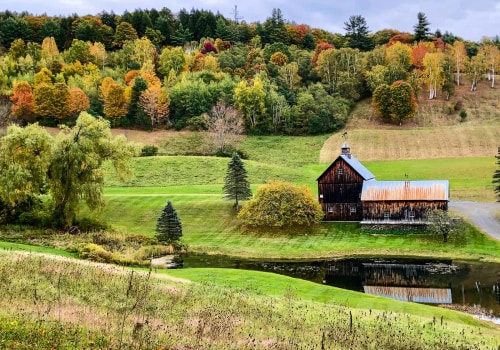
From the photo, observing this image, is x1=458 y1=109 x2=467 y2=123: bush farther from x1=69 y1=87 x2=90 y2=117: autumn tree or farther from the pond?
x1=69 y1=87 x2=90 y2=117: autumn tree

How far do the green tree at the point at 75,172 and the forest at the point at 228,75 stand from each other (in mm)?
41227

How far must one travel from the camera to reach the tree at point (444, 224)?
42844mm

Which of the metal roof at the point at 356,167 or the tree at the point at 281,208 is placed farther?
the metal roof at the point at 356,167

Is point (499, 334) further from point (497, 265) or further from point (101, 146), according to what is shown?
point (101, 146)

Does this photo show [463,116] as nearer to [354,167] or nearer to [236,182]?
[354,167]

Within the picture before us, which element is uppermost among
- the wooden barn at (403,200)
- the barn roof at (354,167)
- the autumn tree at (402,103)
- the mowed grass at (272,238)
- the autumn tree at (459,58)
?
the autumn tree at (459,58)

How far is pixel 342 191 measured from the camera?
2003 inches

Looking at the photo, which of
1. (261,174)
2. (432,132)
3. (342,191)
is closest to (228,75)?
(432,132)

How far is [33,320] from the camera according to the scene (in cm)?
1242

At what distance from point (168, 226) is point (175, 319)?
29.4 metres

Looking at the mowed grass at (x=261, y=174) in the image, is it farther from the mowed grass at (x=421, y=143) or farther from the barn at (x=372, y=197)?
the barn at (x=372, y=197)

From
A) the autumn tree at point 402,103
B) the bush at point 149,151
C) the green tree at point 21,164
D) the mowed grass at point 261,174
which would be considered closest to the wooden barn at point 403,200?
the mowed grass at point 261,174

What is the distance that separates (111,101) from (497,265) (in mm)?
74402

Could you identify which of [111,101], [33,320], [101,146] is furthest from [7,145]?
[111,101]
